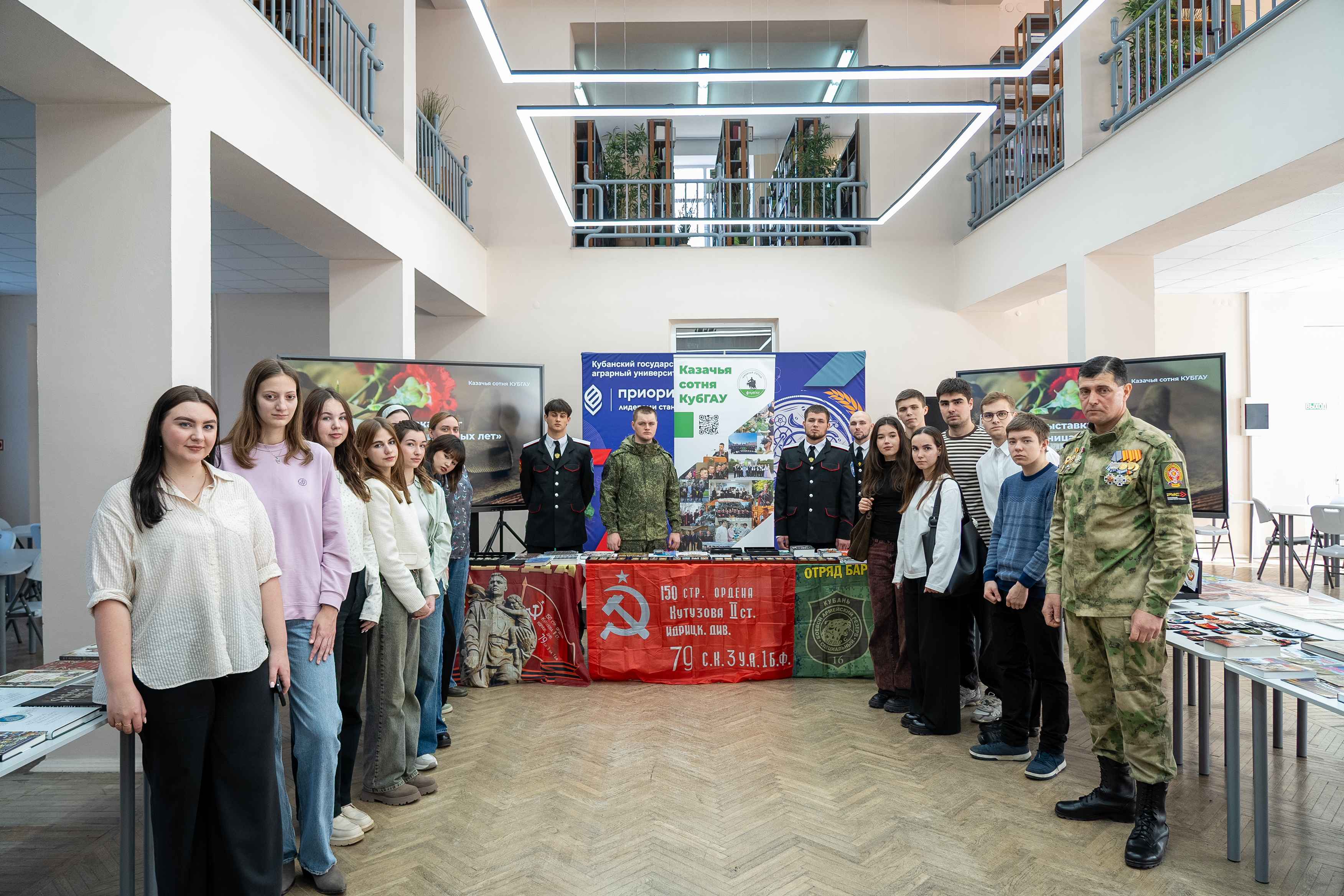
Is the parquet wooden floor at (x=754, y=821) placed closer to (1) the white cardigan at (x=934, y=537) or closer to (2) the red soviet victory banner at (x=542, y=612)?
(2) the red soviet victory banner at (x=542, y=612)

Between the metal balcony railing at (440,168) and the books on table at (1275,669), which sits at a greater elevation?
the metal balcony railing at (440,168)

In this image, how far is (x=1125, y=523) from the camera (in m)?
2.91

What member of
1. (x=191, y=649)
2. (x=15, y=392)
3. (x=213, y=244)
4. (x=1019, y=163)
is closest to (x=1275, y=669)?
(x=191, y=649)

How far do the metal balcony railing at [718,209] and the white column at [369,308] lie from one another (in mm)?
3140

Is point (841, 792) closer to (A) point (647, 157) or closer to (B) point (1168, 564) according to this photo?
(B) point (1168, 564)

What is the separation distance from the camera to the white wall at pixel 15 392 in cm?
999

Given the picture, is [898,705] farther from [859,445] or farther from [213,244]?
[213,244]

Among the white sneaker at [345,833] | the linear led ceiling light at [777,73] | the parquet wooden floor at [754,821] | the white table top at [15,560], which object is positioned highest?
the linear led ceiling light at [777,73]

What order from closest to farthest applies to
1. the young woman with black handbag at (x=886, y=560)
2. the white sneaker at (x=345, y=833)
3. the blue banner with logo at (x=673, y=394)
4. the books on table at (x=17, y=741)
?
the books on table at (x=17, y=741), the white sneaker at (x=345, y=833), the young woman with black handbag at (x=886, y=560), the blue banner with logo at (x=673, y=394)

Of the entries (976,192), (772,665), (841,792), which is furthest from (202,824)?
(976,192)

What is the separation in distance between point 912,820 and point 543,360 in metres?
7.17

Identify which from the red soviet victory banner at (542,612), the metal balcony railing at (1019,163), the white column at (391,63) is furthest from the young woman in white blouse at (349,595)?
the metal balcony railing at (1019,163)

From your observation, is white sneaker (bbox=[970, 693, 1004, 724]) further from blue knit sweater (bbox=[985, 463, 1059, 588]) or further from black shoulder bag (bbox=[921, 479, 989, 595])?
blue knit sweater (bbox=[985, 463, 1059, 588])

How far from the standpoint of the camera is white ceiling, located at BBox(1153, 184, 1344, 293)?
6.49 m
